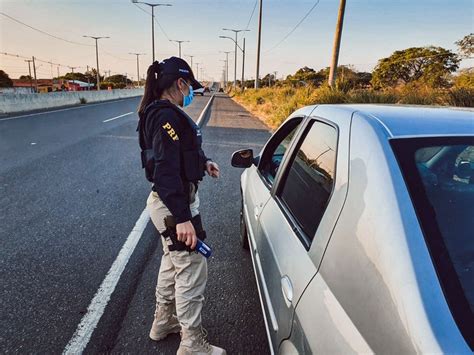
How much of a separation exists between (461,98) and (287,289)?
1055cm

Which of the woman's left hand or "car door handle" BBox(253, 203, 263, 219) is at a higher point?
the woman's left hand

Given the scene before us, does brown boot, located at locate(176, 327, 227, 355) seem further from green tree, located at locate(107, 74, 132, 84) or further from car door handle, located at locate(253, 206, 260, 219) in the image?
green tree, located at locate(107, 74, 132, 84)

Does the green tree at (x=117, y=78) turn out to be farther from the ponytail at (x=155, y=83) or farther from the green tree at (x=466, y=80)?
the ponytail at (x=155, y=83)

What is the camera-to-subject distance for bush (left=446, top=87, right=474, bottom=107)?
31.5 feet

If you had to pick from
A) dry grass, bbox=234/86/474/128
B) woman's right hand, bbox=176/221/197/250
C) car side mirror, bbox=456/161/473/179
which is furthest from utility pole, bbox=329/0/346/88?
woman's right hand, bbox=176/221/197/250

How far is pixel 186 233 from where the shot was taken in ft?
6.26

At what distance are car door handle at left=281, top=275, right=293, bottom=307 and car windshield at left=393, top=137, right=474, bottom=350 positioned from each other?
2.04 feet

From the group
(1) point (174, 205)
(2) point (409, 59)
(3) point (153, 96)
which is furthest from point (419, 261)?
(2) point (409, 59)

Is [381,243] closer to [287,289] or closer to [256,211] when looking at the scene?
[287,289]

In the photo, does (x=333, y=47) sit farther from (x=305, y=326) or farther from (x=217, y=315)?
(x=305, y=326)

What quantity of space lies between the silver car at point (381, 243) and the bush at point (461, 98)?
31.4 feet

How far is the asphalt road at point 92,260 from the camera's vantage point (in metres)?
2.42

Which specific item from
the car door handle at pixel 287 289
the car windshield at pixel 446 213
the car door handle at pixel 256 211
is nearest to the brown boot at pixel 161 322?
the car door handle at pixel 256 211

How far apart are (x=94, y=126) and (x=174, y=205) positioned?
41.0 ft
